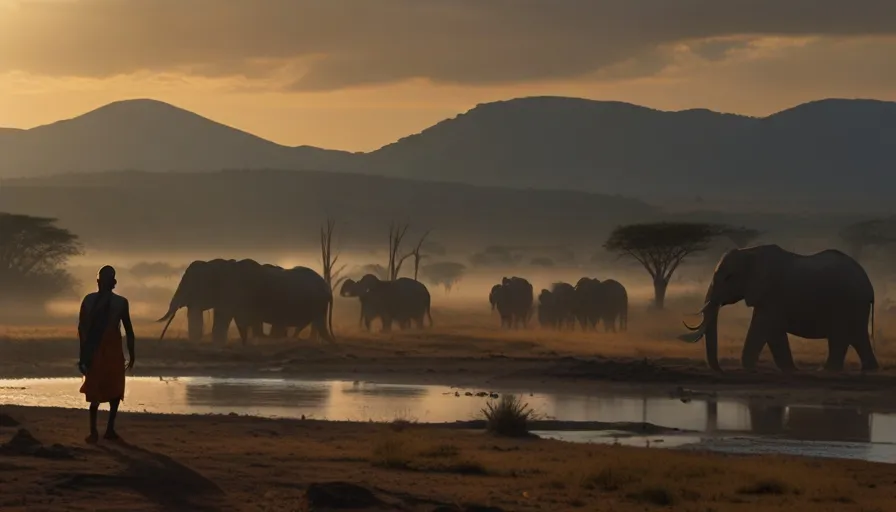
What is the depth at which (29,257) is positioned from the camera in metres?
68.1

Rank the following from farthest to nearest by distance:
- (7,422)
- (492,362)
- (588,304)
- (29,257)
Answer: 1. (29,257)
2. (588,304)
3. (492,362)
4. (7,422)

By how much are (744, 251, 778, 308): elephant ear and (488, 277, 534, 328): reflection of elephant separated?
25224mm

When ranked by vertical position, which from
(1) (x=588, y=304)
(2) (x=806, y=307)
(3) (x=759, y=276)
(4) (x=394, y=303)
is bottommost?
(2) (x=806, y=307)

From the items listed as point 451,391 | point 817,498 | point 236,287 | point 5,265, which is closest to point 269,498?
point 817,498

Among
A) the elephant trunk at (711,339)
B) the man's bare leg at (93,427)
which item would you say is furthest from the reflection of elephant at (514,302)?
the man's bare leg at (93,427)

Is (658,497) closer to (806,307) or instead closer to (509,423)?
(509,423)

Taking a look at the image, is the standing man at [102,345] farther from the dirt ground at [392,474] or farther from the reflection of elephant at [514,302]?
the reflection of elephant at [514,302]

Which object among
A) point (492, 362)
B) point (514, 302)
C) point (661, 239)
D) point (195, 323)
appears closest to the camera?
point (492, 362)

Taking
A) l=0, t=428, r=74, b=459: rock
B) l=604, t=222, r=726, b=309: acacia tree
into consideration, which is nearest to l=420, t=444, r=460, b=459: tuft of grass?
l=0, t=428, r=74, b=459: rock

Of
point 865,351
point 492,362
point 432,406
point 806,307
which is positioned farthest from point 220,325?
→ point 432,406

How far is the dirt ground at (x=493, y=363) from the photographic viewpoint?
3014cm

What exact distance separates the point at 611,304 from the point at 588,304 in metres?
0.84

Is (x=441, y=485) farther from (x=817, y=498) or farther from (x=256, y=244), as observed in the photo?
(x=256, y=244)

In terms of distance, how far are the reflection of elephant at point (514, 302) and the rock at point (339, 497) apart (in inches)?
1788
